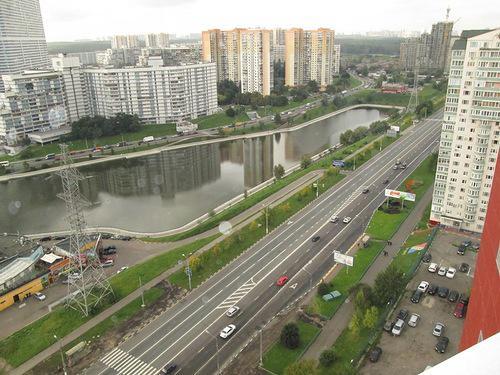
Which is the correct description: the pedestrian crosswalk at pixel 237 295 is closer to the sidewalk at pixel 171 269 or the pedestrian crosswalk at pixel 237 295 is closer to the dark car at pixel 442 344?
the sidewalk at pixel 171 269

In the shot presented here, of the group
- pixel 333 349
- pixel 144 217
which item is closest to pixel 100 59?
pixel 144 217

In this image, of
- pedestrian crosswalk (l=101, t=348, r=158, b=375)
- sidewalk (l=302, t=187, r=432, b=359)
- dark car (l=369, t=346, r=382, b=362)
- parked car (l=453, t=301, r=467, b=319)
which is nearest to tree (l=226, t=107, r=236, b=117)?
sidewalk (l=302, t=187, r=432, b=359)

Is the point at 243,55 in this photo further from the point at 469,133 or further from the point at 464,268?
the point at 464,268

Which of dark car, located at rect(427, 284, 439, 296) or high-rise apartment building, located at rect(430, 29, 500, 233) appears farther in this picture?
high-rise apartment building, located at rect(430, 29, 500, 233)

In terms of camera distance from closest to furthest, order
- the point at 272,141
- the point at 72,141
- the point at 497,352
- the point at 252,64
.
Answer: the point at 497,352, the point at 72,141, the point at 272,141, the point at 252,64

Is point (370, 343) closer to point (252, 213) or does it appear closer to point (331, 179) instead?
point (252, 213)

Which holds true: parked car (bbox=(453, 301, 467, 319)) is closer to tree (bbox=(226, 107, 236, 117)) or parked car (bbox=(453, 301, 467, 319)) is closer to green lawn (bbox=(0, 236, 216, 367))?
green lawn (bbox=(0, 236, 216, 367))

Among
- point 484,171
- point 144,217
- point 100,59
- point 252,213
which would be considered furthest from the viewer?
point 100,59

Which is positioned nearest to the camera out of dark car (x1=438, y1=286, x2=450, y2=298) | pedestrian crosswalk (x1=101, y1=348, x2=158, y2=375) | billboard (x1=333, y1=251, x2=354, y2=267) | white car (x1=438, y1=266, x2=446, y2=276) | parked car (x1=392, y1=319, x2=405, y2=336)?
pedestrian crosswalk (x1=101, y1=348, x2=158, y2=375)
